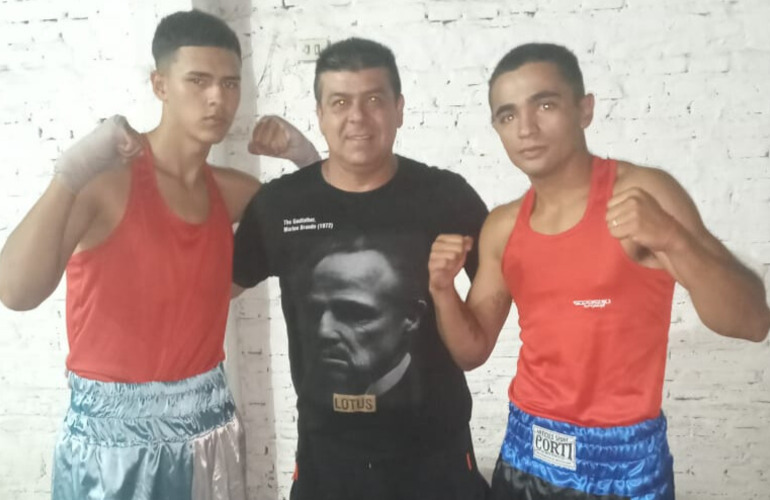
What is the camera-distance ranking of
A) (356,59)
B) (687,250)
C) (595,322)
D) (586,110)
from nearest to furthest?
(687,250)
(595,322)
(586,110)
(356,59)

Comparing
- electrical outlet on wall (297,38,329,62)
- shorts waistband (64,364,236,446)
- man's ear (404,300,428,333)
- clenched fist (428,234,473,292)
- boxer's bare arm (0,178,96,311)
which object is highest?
electrical outlet on wall (297,38,329,62)

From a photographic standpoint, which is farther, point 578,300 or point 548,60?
point 548,60

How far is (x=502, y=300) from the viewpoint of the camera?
1264 mm

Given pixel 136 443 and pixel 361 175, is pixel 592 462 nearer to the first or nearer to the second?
pixel 361 175

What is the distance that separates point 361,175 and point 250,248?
276mm

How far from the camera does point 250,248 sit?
1.38 m

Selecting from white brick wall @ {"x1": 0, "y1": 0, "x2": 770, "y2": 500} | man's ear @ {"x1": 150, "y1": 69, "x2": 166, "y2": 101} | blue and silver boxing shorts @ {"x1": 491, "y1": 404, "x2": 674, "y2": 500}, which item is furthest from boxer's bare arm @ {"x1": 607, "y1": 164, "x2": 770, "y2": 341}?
man's ear @ {"x1": 150, "y1": 69, "x2": 166, "y2": 101}

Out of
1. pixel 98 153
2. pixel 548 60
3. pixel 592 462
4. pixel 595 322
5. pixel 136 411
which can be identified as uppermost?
pixel 548 60

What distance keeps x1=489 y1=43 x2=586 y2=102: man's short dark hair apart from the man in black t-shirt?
22cm

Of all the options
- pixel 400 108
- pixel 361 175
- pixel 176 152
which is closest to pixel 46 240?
pixel 176 152

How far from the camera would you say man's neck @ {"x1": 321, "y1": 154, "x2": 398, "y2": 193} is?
1.31m

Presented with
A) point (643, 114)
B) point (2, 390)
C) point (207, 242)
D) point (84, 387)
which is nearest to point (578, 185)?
point (643, 114)

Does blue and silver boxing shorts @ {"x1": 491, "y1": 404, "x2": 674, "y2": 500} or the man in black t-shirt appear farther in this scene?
the man in black t-shirt

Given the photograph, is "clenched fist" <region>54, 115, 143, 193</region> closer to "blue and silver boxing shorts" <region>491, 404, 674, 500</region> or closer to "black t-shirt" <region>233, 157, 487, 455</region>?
"black t-shirt" <region>233, 157, 487, 455</region>
